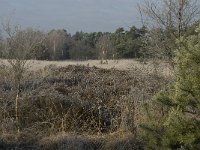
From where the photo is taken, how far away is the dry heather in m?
9.97

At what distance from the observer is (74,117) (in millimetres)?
12000

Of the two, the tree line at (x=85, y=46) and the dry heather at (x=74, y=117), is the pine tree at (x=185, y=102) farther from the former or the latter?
the tree line at (x=85, y=46)

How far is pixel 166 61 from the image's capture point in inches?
447

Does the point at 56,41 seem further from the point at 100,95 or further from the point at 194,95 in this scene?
the point at 194,95

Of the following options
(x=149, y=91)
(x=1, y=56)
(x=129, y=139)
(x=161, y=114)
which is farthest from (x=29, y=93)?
(x=161, y=114)

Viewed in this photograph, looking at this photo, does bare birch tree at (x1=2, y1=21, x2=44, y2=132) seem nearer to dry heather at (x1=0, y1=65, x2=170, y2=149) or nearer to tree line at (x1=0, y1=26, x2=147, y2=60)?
dry heather at (x1=0, y1=65, x2=170, y2=149)

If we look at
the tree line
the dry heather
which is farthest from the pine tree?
the tree line

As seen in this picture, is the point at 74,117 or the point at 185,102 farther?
the point at 74,117

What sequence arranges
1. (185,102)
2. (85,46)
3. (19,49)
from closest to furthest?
(185,102) → (19,49) → (85,46)

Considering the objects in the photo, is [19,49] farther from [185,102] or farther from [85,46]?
[85,46]

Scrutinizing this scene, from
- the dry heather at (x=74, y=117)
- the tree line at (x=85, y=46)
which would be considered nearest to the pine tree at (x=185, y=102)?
the dry heather at (x=74, y=117)

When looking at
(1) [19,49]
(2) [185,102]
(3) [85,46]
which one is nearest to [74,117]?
(1) [19,49]

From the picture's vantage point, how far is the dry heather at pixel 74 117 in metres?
9.97

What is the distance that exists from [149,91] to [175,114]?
6655mm
